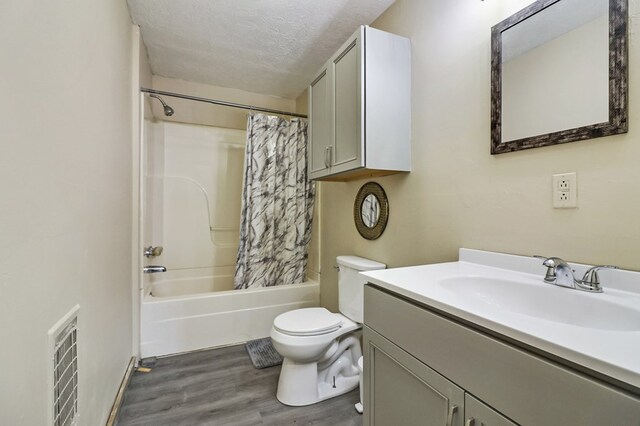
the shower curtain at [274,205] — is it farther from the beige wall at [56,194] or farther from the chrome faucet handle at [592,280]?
the chrome faucet handle at [592,280]

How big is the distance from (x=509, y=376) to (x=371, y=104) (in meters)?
1.24

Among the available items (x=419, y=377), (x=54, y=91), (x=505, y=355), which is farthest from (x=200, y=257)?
(x=505, y=355)

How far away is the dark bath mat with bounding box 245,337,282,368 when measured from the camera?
6.35 ft

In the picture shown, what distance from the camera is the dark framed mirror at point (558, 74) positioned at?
31.8 inches

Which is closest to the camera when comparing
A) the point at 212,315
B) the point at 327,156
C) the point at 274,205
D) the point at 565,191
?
the point at 565,191

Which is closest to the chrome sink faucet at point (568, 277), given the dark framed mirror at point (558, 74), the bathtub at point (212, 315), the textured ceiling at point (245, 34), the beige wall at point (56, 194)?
the dark framed mirror at point (558, 74)

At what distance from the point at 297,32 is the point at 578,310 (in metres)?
2.05

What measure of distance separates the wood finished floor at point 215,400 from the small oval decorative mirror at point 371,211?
0.99 metres

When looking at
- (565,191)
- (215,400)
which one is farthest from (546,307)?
(215,400)

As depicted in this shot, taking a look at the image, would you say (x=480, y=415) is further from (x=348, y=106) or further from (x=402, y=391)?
(x=348, y=106)

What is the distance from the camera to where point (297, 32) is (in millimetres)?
1868

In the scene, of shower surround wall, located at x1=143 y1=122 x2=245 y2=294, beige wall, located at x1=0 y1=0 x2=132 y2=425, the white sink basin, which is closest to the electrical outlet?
the white sink basin

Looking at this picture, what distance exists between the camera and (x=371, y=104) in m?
1.42

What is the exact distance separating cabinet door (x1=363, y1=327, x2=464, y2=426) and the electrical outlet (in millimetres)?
700
